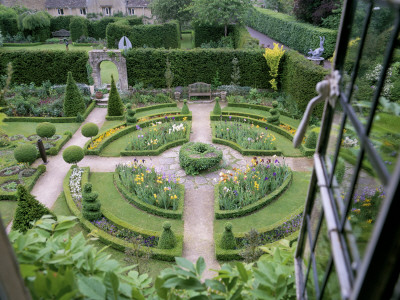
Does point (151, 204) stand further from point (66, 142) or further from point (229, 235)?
point (66, 142)

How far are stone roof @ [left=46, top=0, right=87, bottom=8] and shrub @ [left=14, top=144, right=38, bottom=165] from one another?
3852cm

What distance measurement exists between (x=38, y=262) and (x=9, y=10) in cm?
4165

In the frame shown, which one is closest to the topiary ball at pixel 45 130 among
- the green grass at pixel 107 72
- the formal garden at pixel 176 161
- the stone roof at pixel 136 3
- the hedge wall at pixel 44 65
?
the formal garden at pixel 176 161

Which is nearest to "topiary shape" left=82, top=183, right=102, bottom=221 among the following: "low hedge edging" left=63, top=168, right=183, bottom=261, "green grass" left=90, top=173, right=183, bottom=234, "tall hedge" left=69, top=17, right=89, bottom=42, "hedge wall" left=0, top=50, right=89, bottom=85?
"low hedge edging" left=63, top=168, right=183, bottom=261

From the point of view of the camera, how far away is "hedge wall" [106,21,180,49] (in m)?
26.2

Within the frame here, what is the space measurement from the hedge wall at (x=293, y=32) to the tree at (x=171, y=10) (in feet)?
24.9

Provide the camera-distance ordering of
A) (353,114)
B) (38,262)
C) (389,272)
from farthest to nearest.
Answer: (38,262)
(353,114)
(389,272)

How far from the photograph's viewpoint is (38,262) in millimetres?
2010

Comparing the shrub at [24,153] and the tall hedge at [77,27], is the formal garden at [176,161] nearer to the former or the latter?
the shrub at [24,153]

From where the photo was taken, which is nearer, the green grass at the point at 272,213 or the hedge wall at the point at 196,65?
the green grass at the point at 272,213

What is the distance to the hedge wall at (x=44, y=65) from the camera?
734 inches

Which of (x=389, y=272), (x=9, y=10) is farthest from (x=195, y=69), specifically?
(x=9, y=10)

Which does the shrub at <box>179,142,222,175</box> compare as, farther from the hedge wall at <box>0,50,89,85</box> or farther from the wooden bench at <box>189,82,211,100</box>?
the hedge wall at <box>0,50,89,85</box>

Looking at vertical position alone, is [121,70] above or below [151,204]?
above
